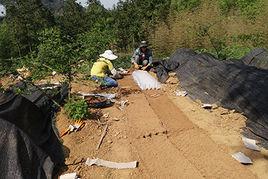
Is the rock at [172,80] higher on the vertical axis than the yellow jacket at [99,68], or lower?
lower

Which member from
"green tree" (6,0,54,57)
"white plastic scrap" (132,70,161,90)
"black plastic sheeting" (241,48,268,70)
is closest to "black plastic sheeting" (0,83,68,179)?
"white plastic scrap" (132,70,161,90)

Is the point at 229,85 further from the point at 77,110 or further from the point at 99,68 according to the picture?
the point at 99,68

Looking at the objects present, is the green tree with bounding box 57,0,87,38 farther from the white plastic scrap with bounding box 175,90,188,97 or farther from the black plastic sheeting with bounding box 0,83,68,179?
the black plastic sheeting with bounding box 0,83,68,179

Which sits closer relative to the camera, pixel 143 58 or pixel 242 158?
pixel 242 158

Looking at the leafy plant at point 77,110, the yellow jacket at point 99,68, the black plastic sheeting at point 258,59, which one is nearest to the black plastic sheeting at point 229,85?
the black plastic sheeting at point 258,59

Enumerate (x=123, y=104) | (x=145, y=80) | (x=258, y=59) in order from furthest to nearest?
1. (x=258, y=59)
2. (x=145, y=80)
3. (x=123, y=104)

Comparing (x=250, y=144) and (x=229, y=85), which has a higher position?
(x=229, y=85)

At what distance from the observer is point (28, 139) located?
4.47m

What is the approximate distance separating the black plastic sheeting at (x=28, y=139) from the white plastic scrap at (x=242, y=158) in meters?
2.37

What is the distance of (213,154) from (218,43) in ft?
28.7

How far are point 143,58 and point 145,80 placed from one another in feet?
4.39

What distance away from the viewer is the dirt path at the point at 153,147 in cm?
465

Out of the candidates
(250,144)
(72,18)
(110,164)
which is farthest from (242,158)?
(72,18)

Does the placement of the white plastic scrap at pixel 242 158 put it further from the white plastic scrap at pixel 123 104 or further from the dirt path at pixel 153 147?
the white plastic scrap at pixel 123 104
